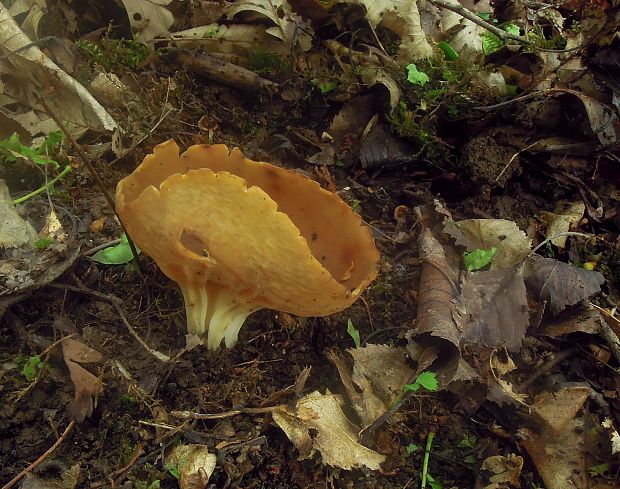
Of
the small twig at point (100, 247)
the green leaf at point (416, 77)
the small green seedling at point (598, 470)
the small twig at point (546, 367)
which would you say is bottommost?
the small green seedling at point (598, 470)

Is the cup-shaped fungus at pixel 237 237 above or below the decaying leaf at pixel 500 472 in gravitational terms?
above

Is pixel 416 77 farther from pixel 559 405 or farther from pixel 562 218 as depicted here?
pixel 559 405

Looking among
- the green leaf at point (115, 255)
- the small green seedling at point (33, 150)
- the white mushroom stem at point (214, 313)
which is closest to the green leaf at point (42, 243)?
the green leaf at point (115, 255)

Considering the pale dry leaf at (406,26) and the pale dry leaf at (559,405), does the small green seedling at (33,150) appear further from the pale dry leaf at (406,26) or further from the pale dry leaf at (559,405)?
the pale dry leaf at (559,405)

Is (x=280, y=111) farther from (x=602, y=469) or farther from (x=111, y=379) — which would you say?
(x=602, y=469)

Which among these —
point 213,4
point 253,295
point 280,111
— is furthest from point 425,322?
point 213,4

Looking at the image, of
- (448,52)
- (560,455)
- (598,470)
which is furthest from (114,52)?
(598,470)
